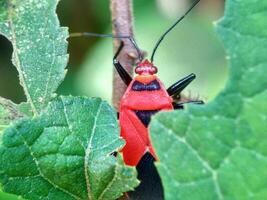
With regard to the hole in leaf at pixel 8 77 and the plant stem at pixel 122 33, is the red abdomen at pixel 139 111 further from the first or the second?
the hole in leaf at pixel 8 77

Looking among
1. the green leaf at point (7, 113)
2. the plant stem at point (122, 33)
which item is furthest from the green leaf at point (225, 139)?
the plant stem at point (122, 33)

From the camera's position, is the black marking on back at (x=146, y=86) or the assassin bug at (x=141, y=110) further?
the black marking on back at (x=146, y=86)

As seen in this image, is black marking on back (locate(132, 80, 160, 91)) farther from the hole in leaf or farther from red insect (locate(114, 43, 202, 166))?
the hole in leaf

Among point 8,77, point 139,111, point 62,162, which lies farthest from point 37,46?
point 8,77

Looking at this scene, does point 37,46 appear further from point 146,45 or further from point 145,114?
point 146,45

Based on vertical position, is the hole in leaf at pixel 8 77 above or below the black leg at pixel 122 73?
below

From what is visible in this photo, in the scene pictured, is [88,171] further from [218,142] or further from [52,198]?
[218,142]
